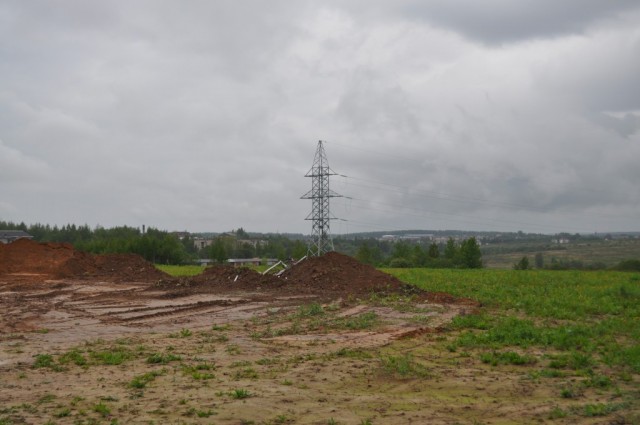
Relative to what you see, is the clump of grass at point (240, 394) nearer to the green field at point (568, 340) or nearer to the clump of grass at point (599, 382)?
the green field at point (568, 340)

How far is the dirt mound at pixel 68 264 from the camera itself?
119 ft

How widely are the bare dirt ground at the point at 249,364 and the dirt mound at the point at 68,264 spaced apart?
10.7m

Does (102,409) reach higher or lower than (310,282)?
lower

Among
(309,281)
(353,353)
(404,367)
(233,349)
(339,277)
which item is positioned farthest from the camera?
(309,281)

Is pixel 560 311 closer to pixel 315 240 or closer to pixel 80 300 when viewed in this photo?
pixel 80 300

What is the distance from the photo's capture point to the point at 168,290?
28.6 meters

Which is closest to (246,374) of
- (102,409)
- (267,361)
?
(267,361)

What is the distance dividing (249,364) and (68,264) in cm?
2926

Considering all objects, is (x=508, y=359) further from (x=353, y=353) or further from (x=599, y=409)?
(x=599, y=409)

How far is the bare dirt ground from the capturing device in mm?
8172

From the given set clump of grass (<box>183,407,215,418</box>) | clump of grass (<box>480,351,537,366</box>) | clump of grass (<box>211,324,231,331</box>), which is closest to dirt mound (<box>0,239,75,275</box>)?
clump of grass (<box>211,324,231,331</box>)

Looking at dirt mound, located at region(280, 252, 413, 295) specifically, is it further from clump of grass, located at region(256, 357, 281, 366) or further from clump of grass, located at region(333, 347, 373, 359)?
clump of grass, located at region(256, 357, 281, 366)

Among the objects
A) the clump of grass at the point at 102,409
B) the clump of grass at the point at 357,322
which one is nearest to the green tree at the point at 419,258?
the clump of grass at the point at 357,322

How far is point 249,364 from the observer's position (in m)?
11.5
